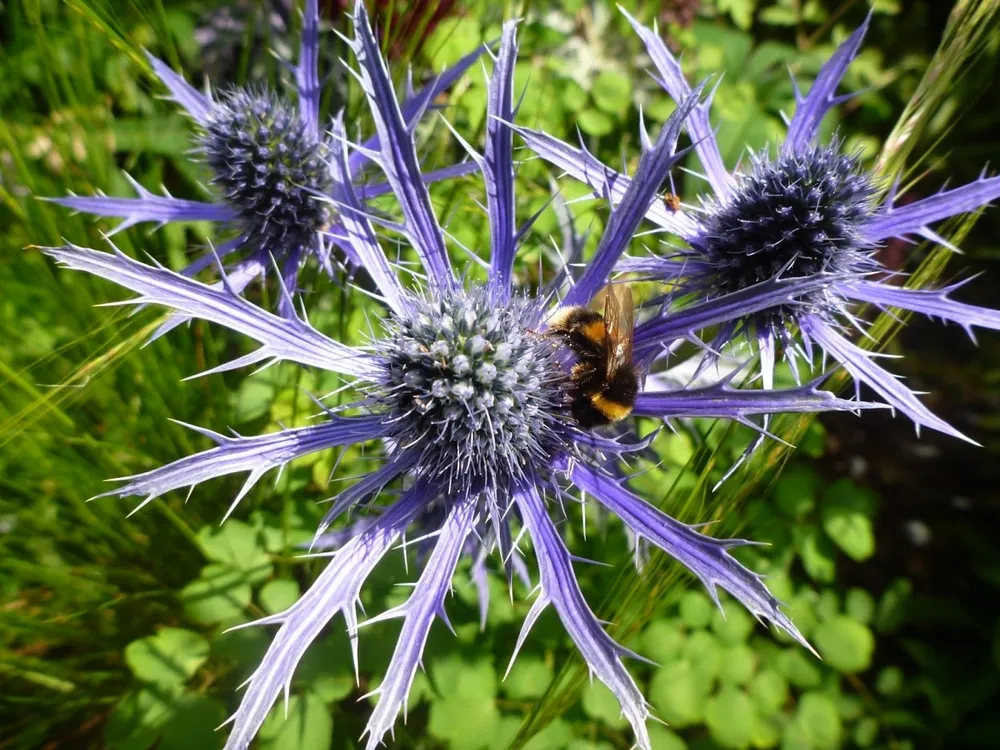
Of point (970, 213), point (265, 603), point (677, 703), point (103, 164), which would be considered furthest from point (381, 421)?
point (970, 213)

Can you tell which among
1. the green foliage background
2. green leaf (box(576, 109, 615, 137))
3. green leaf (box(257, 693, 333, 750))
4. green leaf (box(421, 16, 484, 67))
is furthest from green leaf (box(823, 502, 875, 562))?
green leaf (box(421, 16, 484, 67))

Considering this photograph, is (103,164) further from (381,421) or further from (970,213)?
(970,213)

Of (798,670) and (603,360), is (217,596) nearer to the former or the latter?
(603,360)

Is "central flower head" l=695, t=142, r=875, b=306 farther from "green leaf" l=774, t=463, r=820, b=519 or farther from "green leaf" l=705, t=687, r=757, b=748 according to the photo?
"green leaf" l=705, t=687, r=757, b=748

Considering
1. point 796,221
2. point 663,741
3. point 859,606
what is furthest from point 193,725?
point 859,606

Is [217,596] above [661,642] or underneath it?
above

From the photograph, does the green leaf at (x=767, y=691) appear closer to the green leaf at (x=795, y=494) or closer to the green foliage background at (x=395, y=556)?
the green foliage background at (x=395, y=556)
